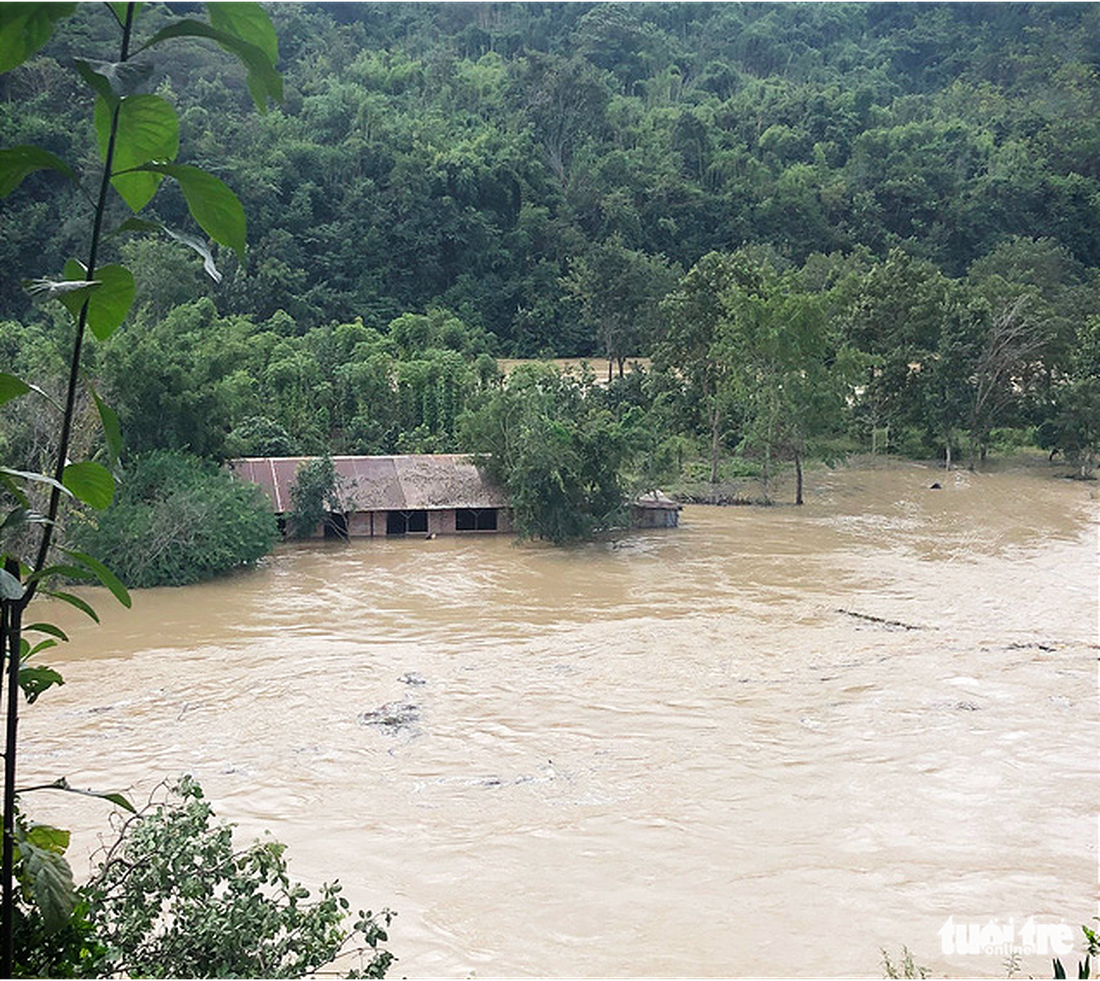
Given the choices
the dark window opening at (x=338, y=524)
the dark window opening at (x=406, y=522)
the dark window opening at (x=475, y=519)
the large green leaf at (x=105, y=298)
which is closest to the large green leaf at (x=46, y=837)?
the large green leaf at (x=105, y=298)

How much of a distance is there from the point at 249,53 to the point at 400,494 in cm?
1649

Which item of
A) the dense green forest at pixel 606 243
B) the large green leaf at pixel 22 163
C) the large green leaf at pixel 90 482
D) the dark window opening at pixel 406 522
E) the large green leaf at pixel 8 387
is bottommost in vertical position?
the dark window opening at pixel 406 522

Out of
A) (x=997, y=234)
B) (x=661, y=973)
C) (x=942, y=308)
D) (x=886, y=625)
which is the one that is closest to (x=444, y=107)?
(x=997, y=234)

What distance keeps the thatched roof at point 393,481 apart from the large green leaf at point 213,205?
15.8 m

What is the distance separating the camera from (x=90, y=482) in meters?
2.35

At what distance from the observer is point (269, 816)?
862 centimetres

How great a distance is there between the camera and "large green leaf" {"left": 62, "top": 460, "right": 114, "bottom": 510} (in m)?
2.32

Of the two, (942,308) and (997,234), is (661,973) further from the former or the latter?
(997,234)

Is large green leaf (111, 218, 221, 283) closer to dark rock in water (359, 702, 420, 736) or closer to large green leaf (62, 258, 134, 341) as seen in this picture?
large green leaf (62, 258, 134, 341)

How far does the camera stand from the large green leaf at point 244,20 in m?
1.91

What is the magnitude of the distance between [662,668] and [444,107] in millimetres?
33245

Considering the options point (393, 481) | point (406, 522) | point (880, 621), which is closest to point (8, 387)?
point (880, 621)

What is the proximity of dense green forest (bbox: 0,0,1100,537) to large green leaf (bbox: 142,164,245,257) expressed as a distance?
1329 cm

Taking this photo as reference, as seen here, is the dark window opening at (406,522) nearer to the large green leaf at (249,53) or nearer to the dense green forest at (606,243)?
the dense green forest at (606,243)
